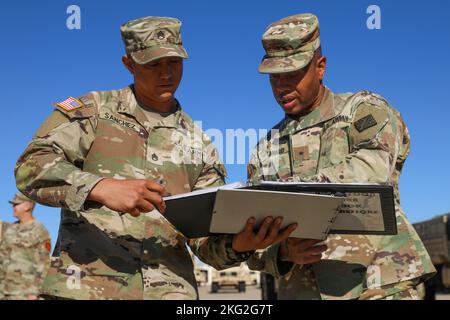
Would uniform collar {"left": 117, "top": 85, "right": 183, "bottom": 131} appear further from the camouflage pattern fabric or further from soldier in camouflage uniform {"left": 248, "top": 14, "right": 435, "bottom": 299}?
the camouflage pattern fabric

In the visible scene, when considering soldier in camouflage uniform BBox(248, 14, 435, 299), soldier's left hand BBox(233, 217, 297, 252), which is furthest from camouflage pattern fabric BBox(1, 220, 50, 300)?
soldier's left hand BBox(233, 217, 297, 252)

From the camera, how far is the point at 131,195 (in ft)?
9.30

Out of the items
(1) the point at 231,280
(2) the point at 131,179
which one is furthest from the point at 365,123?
(1) the point at 231,280

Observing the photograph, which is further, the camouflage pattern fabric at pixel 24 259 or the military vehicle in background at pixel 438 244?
the military vehicle in background at pixel 438 244

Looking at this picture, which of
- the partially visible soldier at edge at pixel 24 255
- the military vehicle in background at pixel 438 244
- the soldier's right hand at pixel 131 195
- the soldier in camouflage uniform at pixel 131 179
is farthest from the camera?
the military vehicle in background at pixel 438 244

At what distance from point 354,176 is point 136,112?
1221 mm

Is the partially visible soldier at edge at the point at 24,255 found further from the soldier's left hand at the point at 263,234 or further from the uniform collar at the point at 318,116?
the soldier's left hand at the point at 263,234

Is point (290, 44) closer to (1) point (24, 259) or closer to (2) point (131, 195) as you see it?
(2) point (131, 195)

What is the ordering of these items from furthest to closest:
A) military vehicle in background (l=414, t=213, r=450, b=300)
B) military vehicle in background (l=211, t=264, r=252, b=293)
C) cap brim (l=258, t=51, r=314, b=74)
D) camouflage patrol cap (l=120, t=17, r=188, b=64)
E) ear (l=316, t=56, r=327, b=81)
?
1. military vehicle in background (l=211, t=264, r=252, b=293)
2. military vehicle in background (l=414, t=213, r=450, b=300)
3. ear (l=316, t=56, r=327, b=81)
4. cap brim (l=258, t=51, r=314, b=74)
5. camouflage patrol cap (l=120, t=17, r=188, b=64)

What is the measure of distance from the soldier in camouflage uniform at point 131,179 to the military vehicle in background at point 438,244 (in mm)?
12389

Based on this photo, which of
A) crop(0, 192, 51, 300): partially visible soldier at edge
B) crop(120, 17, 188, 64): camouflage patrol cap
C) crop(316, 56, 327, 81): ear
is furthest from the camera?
crop(0, 192, 51, 300): partially visible soldier at edge

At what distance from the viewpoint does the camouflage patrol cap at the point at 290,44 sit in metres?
3.65

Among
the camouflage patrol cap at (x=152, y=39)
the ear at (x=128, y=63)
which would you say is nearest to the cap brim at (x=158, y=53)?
the camouflage patrol cap at (x=152, y=39)

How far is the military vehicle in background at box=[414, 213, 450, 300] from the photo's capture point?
1488 centimetres
